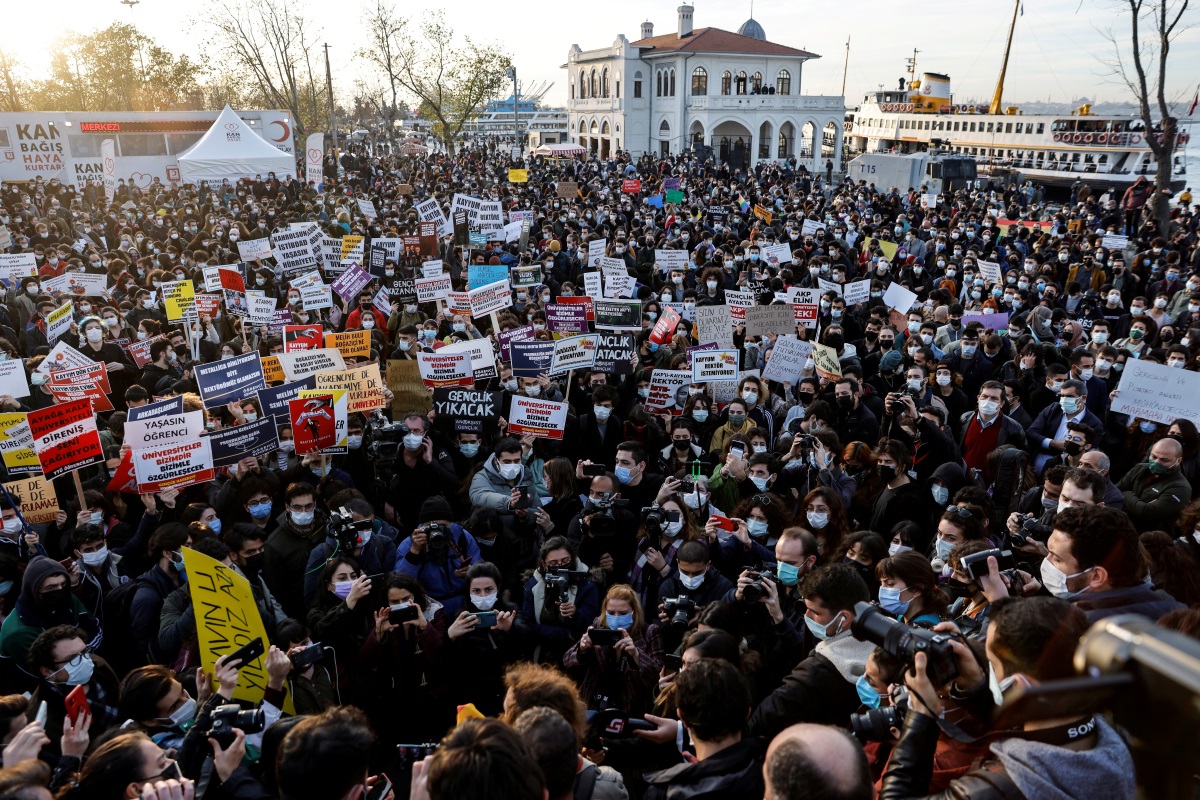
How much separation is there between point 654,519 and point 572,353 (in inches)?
154

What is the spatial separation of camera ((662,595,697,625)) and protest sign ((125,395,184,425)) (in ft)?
15.0

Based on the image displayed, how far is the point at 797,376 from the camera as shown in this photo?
371 inches

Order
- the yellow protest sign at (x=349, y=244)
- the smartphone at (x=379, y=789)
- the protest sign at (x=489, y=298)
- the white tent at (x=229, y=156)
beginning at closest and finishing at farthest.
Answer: the smartphone at (x=379, y=789), the protest sign at (x=489, y=298), the yellow protest sign at (x=349, y=244), the white tent at (x=229, y=156)

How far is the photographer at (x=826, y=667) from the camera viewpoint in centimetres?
336

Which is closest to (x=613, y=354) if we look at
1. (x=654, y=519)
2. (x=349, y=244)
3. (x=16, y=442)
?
(x=654, y=519)

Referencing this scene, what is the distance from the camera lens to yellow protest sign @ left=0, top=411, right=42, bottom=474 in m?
6.64

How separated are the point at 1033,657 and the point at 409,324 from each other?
10.00 m

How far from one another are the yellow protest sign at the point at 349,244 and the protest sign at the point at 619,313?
5882 millimetres

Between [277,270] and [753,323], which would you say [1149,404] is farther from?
[277,270]

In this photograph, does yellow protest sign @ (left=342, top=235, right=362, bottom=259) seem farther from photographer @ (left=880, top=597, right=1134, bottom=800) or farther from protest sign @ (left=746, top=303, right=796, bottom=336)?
photographer @ (left=880, top=597, right=1134, bottom=800)

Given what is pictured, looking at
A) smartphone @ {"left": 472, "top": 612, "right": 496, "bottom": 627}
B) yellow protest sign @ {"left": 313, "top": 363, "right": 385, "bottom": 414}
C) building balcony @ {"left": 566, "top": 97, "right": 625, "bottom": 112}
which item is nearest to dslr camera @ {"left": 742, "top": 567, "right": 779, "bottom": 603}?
smartphone @ {"left": 472, "top": 612, "right": 496, "bottom": 627}

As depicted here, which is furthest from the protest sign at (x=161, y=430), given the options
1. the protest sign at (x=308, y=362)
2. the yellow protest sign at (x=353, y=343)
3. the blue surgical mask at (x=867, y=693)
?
Result: the blue surgical mask at (x=867, y=693)

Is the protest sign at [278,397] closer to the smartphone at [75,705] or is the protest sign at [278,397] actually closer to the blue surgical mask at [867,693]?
the smartphone at [75,705]

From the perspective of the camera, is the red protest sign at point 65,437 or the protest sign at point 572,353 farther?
the protest sign at point 572,353
